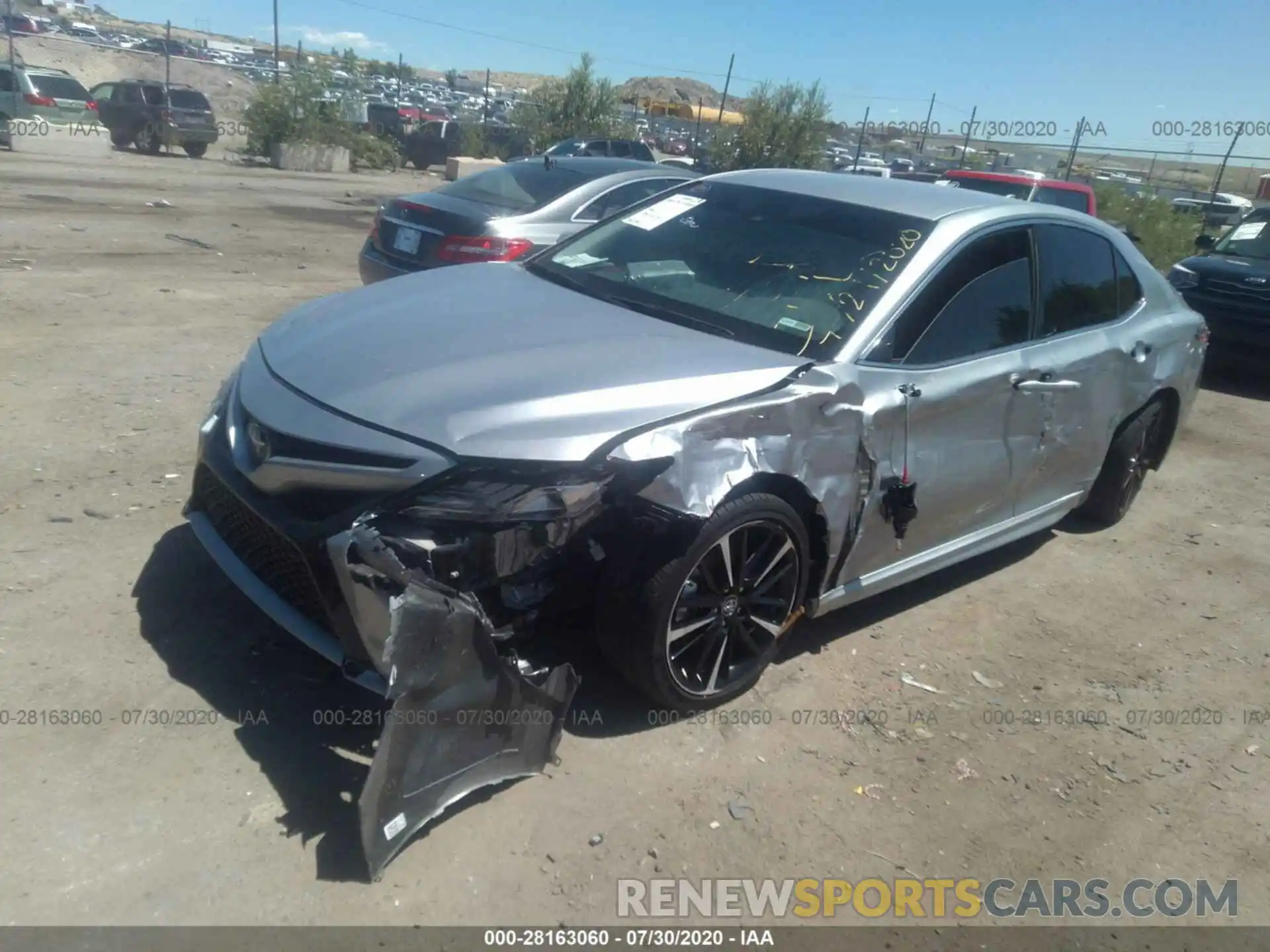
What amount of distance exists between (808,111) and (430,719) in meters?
28.2

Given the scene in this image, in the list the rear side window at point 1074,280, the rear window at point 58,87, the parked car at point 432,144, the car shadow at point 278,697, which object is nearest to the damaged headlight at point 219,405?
the car shadow at point 278,697

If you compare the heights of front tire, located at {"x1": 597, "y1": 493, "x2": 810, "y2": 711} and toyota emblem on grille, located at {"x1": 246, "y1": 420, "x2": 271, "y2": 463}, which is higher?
toyota emblem on grille, located at {"x1": 246, "y1": 420, "x2": 271, "y2": 463}

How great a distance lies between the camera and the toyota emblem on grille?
322 cm

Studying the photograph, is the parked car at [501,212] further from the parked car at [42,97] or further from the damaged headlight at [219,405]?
the parked car at [42,97]

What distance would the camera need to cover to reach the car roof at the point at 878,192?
4363 mm

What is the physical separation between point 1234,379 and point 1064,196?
4.51 meters

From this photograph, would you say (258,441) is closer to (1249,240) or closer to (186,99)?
(1249,240)

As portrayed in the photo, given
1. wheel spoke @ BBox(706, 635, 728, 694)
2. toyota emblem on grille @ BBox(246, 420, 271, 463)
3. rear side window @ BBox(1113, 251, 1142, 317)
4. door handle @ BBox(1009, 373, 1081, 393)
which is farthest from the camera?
rear side window @ BBox(1113, 251, 1142, 317)

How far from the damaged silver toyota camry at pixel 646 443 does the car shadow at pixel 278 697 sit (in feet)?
0.93

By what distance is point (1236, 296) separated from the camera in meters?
9.78

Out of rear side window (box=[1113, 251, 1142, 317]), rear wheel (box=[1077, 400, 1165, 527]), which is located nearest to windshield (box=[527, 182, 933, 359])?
rear side window (box=[1113, 251, 1142, 317])

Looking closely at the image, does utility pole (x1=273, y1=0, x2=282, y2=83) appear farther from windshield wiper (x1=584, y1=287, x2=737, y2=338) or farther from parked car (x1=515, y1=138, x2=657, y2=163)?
windshield wiper (x1=584, y1=287, x2=737, y2=338)

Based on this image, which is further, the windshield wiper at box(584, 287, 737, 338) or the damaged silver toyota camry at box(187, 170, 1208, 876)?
the windshield wiper at box(584, 287, 737, 338)

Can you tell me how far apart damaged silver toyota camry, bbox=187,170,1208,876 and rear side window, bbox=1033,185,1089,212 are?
10054 millimetres
